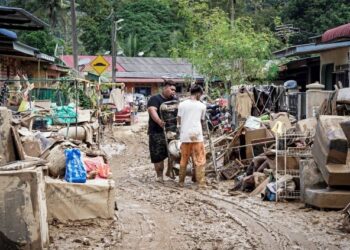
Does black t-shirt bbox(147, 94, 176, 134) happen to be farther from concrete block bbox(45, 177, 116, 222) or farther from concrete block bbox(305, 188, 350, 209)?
concrete block bbox(45, 177, 116, 222)

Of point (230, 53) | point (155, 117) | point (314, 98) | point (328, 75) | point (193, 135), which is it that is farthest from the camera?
point (230, 53)

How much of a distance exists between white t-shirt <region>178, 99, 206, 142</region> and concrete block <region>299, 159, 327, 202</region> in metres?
2.41

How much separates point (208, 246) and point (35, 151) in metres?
3.55

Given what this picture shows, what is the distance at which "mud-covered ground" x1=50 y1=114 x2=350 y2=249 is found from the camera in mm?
6992

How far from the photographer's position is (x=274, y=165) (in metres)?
10.8

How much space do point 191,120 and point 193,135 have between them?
27 centimetres

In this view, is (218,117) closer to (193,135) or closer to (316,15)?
(193,135)

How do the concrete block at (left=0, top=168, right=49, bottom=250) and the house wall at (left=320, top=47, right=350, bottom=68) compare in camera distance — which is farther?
the house wall at (left=320, top=47, right=350, bottom=68)

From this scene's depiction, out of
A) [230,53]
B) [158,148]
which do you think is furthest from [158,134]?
[230,53]

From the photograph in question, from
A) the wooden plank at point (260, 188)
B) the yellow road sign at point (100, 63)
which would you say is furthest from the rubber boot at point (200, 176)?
the yellow road sign at point (100, 63)

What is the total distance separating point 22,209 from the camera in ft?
20.6

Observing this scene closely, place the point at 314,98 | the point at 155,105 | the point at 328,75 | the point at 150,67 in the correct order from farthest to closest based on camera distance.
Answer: the point at 150,67 → the point at 328,75 → the point at 314,98 → the point at 155,105

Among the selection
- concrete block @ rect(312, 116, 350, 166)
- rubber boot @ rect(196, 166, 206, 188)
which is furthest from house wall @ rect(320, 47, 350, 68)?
concrete block @ rect(312, 116, 350, 166)

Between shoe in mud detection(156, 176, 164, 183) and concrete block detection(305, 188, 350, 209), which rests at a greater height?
concrete block detection(305, 188, 350, 209)
